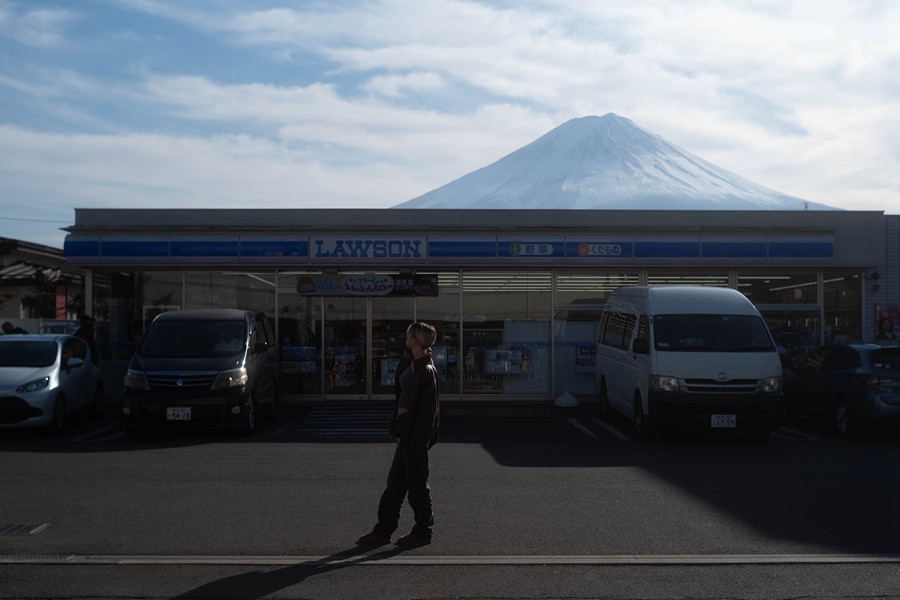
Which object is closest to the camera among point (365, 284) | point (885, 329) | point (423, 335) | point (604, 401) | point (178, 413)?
point (423, 335)

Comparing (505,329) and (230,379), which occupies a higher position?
(505,329)

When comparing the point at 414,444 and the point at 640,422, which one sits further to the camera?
the point at 640,422

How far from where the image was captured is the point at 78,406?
1606cm

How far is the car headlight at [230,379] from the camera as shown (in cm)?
1448

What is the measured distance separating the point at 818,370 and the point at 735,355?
9.15ft

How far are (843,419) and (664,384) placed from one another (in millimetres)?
3217

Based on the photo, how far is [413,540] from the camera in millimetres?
7648

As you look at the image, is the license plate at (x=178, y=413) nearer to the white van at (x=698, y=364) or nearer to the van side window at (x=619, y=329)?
the white van at (x=698, y=364)

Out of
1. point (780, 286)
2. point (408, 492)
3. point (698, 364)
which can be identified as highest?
point (780, 286)

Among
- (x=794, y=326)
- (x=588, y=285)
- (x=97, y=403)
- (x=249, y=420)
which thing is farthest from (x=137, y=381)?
(x=794, y=326)

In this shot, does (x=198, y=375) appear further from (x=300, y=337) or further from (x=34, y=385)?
(x=300, y=337)

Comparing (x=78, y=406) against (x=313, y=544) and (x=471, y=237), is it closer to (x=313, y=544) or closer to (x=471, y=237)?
(x=471, y=237)

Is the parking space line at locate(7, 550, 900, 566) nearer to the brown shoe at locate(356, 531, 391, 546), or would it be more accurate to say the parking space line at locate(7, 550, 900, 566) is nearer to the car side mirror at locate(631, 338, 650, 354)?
the brown shoe at locate(356, 531, 391, 546)

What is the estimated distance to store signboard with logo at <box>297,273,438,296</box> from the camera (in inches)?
810
